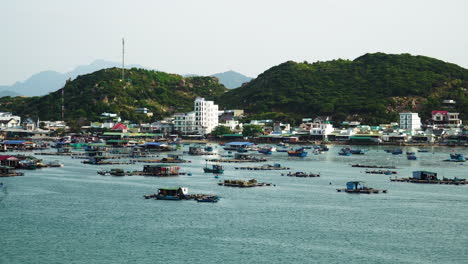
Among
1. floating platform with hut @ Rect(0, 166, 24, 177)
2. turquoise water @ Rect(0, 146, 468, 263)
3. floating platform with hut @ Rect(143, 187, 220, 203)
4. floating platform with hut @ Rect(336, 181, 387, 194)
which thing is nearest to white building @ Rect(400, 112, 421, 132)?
turquoise water @ Rect(0, 146, 468, 263)

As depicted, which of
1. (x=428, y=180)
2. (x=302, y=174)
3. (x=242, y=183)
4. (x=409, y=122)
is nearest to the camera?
(x=242, y=183)

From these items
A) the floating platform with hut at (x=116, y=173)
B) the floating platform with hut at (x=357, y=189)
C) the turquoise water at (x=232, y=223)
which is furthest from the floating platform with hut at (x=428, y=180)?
the floating platform with hut at (x=116, y=173)

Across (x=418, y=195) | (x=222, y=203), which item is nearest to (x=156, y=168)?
(x=222, y=203)

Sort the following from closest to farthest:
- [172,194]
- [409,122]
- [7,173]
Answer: [172,194], [7,173], [409,122]

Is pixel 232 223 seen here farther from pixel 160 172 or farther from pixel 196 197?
pixel 160 172

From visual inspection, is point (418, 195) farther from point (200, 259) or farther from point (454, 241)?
point (200, 259)

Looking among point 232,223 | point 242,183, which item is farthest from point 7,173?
point 232,223

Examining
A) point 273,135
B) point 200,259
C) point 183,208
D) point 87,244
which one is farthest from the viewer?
point 273,135
